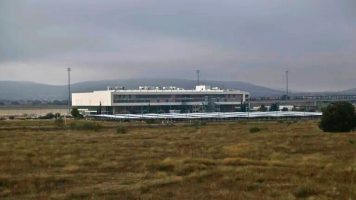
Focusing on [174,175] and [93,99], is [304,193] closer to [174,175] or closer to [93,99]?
[174,175]

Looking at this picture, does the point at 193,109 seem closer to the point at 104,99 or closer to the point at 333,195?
the point at 104,99

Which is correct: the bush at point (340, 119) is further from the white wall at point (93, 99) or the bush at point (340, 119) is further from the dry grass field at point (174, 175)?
the white wall at point (93, 99)

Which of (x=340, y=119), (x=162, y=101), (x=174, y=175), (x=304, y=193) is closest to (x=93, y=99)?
(x=162, y=101)

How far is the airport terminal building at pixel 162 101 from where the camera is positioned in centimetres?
14300

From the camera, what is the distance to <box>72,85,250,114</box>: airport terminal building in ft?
469

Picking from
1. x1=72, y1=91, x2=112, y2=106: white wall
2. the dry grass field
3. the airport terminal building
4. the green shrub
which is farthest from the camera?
the airport terminal building

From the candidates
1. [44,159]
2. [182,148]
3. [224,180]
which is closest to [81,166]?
[44,159]

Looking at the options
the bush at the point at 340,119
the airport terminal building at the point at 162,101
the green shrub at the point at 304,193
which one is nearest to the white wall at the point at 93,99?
the airport terminal building at the point at 162,101

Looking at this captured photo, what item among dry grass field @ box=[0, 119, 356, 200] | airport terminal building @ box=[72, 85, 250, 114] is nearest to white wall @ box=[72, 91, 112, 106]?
airport terminal building @ box=[72, 85, 250, 114]

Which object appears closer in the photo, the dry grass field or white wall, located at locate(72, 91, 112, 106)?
the dry grass field

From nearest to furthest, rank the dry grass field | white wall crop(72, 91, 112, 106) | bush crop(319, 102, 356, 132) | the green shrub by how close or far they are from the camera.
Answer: the green shrub → the dry grass field → bush crop(319, 102, 356, 132) → white wall crop(72, 91, 112, 106)

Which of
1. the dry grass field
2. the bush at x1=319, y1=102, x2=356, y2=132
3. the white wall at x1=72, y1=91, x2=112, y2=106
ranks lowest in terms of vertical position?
the dry grass field

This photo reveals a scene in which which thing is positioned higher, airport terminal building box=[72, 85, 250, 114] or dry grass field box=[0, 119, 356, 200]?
airport terminal building box=[72, 85, 250, 114]

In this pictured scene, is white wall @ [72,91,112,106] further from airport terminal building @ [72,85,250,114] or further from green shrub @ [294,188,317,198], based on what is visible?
green shrub @ [294,188,317,198]
